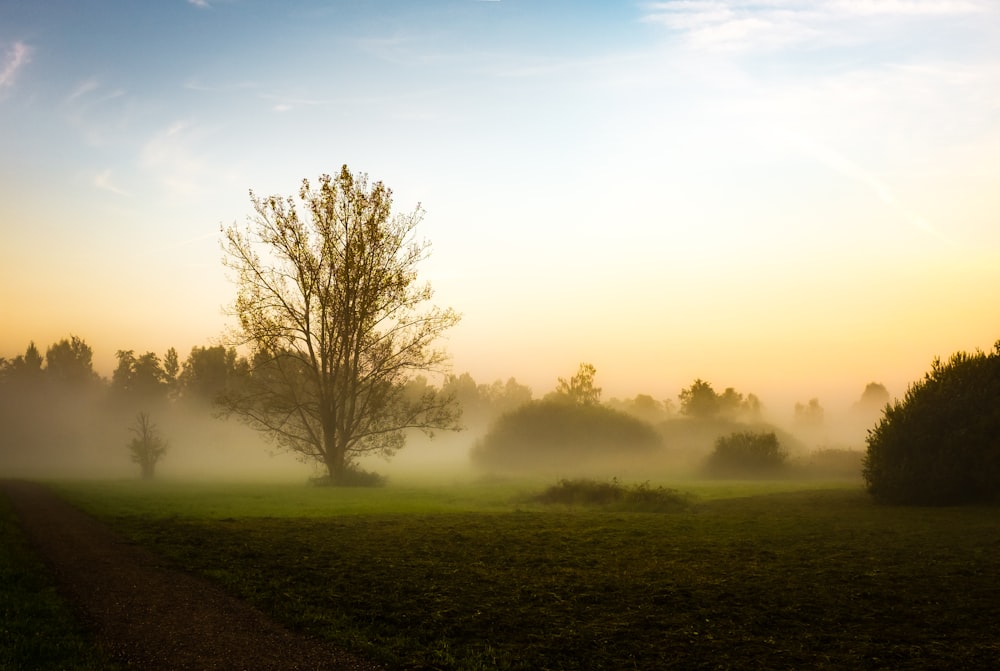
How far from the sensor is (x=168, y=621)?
33.1 feet

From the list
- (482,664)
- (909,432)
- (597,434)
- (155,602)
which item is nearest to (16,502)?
(155,602)

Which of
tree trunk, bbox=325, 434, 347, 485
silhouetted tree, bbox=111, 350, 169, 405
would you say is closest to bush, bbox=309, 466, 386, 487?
tree trunk, bbox=325, 434, 347, 485

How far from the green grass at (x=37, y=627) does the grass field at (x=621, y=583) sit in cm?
278

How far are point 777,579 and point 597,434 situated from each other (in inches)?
2456

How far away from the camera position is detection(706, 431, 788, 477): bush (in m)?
53.2

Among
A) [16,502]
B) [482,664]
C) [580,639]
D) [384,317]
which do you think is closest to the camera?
[482,664]

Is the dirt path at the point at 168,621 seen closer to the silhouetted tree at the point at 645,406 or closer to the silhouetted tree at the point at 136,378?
the silhouetted tree at the point at 136,378

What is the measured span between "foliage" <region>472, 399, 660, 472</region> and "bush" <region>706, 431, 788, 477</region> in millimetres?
18232

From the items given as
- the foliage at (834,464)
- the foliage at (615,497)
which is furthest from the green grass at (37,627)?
the foliage at (834,464)

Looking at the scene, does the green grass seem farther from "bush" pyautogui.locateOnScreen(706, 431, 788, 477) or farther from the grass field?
"bush" pyautogui.locateOnScreen(706, 431, 788, 477)

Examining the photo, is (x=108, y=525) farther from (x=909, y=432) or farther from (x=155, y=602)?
(x=909, y=432)

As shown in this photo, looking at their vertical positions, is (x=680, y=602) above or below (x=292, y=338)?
below

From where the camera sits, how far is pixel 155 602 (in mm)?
11125

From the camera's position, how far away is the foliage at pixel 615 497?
28.8m
